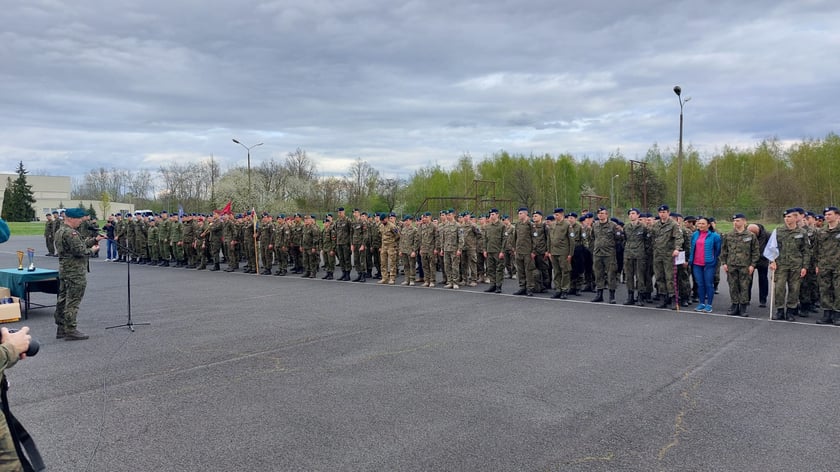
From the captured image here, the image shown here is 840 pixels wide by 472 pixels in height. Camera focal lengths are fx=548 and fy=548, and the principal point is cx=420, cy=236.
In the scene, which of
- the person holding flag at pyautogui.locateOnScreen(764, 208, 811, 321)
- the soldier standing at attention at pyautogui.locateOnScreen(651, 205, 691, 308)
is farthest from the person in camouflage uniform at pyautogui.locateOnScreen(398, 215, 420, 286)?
the person holding flag at pyautogui.locateOnScreen(764, 208, 811, 321)

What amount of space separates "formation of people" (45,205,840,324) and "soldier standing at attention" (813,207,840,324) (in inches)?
0.7

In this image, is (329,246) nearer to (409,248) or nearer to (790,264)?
(409,248)

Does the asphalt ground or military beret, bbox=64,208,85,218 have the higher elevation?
military beret, bbox=64,208,85,218

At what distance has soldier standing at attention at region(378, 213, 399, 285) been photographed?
15875 mm

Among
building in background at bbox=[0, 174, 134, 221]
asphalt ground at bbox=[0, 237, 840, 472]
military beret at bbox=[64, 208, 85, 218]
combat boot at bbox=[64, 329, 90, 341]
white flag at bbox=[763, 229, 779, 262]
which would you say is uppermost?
building in background at bbox=[0, 174, 134, 221]

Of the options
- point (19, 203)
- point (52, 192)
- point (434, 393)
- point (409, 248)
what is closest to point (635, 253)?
point (409, 248)

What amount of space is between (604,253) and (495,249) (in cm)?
316

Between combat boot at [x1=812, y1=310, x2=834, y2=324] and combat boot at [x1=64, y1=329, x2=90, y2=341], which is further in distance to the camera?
combat boot at [x1=812, y1=310, x2=834, y2=324]

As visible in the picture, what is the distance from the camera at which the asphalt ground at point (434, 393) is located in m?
4.37

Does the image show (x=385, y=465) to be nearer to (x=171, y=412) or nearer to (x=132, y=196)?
(x=171, y=412)

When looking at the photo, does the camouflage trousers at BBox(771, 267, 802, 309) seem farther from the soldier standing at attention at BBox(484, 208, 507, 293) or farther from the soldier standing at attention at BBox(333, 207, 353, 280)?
the soldier standing at attention at BBox(333, 207, 353, 280)

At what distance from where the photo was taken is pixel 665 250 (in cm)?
1160

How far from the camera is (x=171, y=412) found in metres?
5.36

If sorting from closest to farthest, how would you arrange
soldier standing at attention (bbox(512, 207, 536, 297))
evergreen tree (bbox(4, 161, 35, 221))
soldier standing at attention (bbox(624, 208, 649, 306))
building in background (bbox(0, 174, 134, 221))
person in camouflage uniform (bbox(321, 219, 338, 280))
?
soldier standing at attention (bbox(624, 208, 649, 306)), soldier standing at attention (bbox(512, 207, 536, 297)), person in camouflage uniform (bbox(321, 219, 338, 280)), evergreen tree (bbox(4, 161, 35, 221)), building in background (bbox(0, 174, 134, 221))
